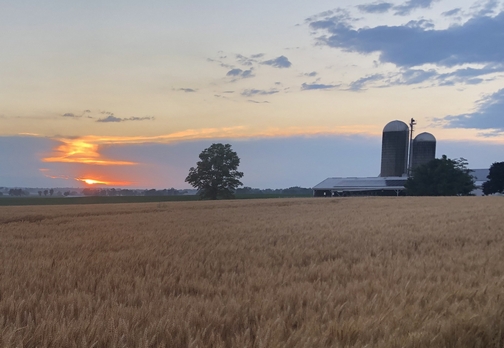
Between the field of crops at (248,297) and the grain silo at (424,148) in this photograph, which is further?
the grain silo at (424,148)

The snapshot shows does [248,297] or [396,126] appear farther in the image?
[396,126]

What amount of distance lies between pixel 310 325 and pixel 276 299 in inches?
37.1

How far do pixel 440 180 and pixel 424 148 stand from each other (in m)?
19.7

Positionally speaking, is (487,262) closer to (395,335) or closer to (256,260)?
(256,260)

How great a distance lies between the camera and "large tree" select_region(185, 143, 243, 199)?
7275 cm

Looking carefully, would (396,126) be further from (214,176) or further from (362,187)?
(214,176)

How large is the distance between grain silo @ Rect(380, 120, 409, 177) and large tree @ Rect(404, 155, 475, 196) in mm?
15890

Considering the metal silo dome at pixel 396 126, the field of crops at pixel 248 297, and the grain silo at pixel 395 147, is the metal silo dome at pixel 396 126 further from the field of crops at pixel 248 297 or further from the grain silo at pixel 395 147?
the field of crops at pixel 248 297

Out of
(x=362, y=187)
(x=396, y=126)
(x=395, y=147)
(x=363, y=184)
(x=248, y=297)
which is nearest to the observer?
(x=248, y=297)

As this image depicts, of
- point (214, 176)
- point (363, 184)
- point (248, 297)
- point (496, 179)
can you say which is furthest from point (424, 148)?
point (248, 297)

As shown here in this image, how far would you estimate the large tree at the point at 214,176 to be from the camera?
239 feet

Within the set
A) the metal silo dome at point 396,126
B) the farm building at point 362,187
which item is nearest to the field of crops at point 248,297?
the farm building at point 362,187

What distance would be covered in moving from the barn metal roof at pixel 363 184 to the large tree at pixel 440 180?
8.43 metres

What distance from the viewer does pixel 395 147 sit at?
86.8 metres
